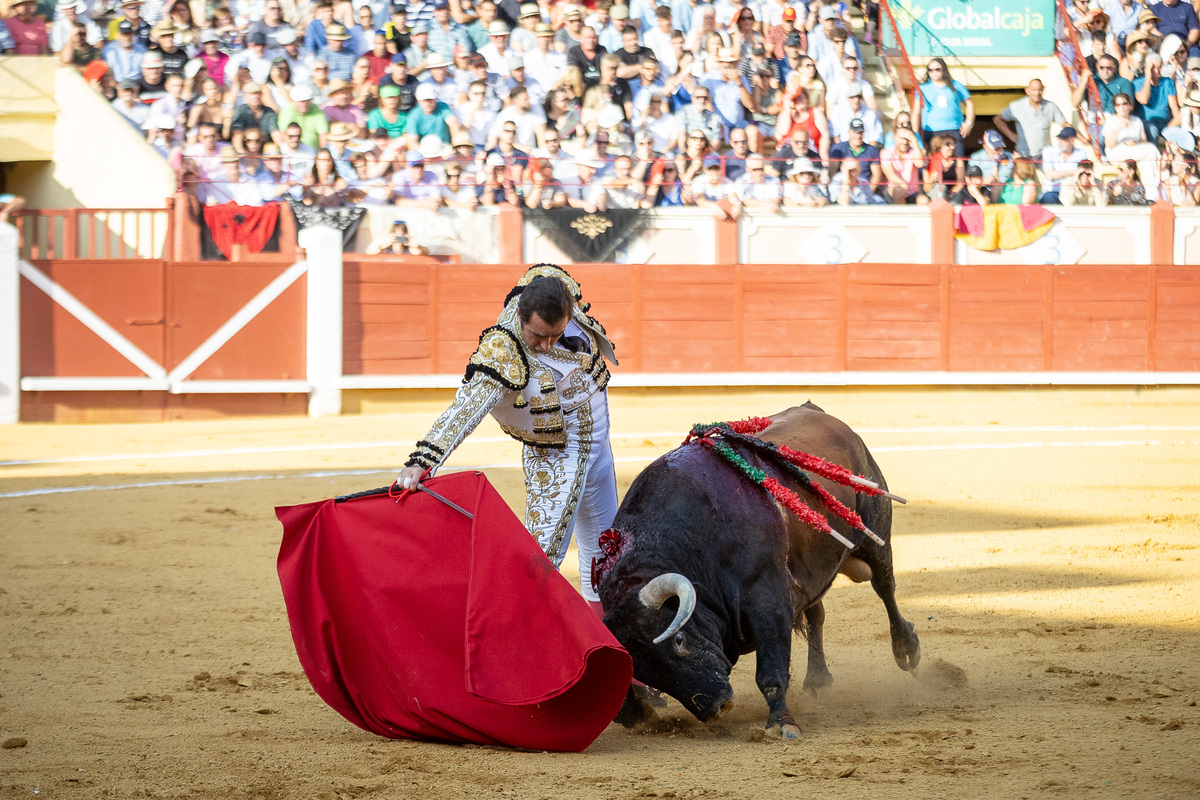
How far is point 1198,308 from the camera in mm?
10641

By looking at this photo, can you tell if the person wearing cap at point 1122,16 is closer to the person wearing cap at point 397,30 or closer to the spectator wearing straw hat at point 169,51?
the person wearing cap at point 397,30

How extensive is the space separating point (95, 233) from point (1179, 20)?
10.6 metres

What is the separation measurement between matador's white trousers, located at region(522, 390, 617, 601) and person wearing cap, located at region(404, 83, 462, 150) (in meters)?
7.58

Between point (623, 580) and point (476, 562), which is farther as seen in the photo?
point (623, 580)

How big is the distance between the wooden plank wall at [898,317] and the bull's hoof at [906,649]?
7.20 m

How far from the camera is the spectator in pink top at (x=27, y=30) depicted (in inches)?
428

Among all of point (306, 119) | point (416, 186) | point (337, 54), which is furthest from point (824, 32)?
point (306, 119)

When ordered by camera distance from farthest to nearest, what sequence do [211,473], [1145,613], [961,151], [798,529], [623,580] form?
[961,151]
[211,473]
[1145,613]
[798,529]
[623,580]

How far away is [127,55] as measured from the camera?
10.5 meters

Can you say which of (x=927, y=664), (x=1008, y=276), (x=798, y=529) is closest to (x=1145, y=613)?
(x=927, y=664)

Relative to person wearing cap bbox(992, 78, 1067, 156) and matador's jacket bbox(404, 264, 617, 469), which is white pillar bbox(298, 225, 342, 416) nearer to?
person wearing cap bbox(992, 78, 1067, 156)

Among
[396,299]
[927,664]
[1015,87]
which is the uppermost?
[1015,87]

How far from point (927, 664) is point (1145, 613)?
0.96m

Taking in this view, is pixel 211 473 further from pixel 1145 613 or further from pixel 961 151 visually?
pixel 961 151
